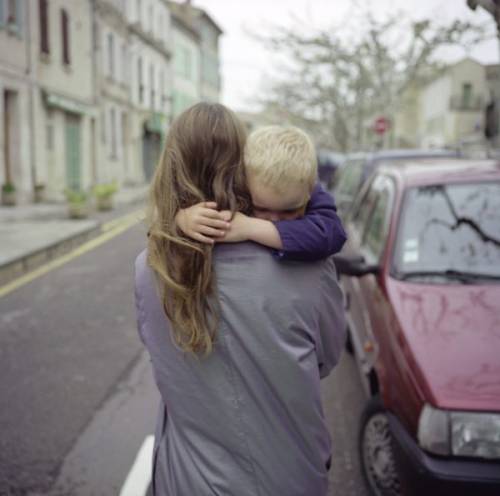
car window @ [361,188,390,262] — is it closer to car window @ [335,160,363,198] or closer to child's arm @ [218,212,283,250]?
child's arm @ [218,212,283,250]

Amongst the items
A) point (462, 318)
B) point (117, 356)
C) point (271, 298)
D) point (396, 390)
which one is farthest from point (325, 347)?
point (117, 356)

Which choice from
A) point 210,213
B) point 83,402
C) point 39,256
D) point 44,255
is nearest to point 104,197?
point 44,255

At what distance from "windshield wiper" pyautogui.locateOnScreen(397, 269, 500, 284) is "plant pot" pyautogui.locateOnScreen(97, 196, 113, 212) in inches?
622

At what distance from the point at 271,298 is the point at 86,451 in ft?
8.61

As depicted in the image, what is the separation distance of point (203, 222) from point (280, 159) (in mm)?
248

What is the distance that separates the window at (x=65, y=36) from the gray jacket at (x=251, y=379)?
22729 millimetres

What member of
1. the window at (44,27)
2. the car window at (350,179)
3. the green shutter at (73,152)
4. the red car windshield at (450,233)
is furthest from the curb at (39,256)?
the green shutter at (73,152)

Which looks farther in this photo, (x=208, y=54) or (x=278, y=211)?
(x=208, y=54)

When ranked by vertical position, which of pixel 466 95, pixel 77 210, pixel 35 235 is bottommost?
pixel 35 235

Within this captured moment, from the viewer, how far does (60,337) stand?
5.87 meters

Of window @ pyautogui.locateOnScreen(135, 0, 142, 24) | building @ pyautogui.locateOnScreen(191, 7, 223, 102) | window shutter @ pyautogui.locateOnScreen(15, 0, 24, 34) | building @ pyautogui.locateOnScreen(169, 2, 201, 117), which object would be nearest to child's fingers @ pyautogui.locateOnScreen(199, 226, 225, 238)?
window shutter @ pyautogui.locateOnScreen(15, 0, 24, 34)

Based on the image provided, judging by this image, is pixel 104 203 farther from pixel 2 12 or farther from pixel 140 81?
pixel 140 81

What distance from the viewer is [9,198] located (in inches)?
682

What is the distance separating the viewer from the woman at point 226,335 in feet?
5.05
